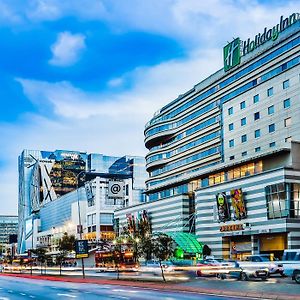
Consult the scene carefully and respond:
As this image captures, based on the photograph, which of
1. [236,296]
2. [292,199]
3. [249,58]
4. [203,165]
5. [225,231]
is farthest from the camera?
[203,165]

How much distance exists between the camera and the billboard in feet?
260

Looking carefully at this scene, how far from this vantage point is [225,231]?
275ft

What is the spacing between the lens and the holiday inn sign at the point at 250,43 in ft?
310

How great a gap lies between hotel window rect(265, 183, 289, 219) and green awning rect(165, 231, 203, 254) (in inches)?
668

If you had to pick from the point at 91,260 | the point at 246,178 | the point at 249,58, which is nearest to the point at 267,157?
the point at 246,178

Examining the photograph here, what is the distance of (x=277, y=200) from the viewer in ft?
A: 240

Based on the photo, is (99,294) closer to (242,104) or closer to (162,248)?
(162,248)

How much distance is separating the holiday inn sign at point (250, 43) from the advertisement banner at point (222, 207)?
3092 cm

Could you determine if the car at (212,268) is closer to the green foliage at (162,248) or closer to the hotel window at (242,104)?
the green foliage at (162,248)

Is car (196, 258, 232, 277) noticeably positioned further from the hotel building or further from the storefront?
the storefront

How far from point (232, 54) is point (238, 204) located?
132 feet

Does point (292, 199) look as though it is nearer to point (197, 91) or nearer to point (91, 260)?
point (197, 91)

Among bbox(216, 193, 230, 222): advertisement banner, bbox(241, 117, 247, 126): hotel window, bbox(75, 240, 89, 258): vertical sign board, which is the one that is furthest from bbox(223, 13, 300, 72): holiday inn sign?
bbox(75, 240, 89, 258): vertical sign board

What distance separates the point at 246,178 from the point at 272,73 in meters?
23.4
